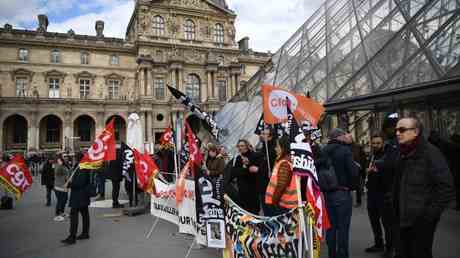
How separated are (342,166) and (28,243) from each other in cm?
582

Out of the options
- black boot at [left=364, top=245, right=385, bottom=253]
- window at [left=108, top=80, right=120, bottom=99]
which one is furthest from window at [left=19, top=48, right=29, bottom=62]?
black boot at [left=364, top=245, right=385, bottom=253]

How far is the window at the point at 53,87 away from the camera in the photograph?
35000 mm

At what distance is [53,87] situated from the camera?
35156 millimetres

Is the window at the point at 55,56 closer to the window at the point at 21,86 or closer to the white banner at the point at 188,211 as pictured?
the window at the point at 21,86

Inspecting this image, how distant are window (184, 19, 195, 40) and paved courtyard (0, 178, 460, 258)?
35.1m

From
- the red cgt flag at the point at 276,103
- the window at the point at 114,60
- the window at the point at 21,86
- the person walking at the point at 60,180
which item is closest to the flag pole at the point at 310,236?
Result: the red cgt flag at the point at 276,103

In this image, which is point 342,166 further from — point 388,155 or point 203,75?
point 203,75

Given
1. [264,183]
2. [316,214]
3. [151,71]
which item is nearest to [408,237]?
[316,214]

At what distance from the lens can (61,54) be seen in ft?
116

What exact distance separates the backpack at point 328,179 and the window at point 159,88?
114 feet

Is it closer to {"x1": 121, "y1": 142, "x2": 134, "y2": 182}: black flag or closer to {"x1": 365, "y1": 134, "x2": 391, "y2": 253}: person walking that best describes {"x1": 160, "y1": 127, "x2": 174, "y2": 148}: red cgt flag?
{"x1": 121, "y1": 142, "x2": 134, "y2": 182}: black flag

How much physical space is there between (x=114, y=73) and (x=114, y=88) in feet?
6.17

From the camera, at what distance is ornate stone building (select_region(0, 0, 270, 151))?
33.1 metres

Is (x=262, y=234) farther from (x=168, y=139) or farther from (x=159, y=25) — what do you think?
(x=159, y=25)
